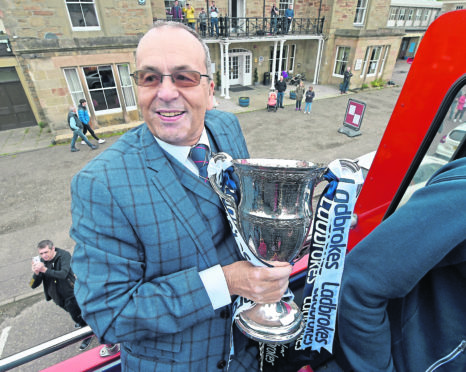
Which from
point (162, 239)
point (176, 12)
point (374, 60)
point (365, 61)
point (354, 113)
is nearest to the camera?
point (162, 239)

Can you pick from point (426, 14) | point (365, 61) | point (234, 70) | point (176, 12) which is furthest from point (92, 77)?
point (426, 14)

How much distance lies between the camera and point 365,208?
2992 mm

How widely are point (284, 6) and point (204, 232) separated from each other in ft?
65.8

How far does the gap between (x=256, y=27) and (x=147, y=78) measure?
17.3 m

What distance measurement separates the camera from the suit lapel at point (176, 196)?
138 centimetres

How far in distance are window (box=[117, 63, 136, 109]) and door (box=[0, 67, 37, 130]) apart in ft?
15.7

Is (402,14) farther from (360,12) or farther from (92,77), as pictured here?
(92,77)

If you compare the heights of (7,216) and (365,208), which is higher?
(365,208)

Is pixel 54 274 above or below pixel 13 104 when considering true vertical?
above

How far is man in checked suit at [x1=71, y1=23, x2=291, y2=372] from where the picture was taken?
1.23 meters

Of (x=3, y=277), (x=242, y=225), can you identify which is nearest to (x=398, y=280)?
(x=242, y=225)

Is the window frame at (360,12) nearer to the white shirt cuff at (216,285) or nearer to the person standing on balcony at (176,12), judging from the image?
the person standing on balcony at (176,12)

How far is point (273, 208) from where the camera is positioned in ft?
4.51

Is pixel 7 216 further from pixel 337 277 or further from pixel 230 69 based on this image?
pixel 230 69
